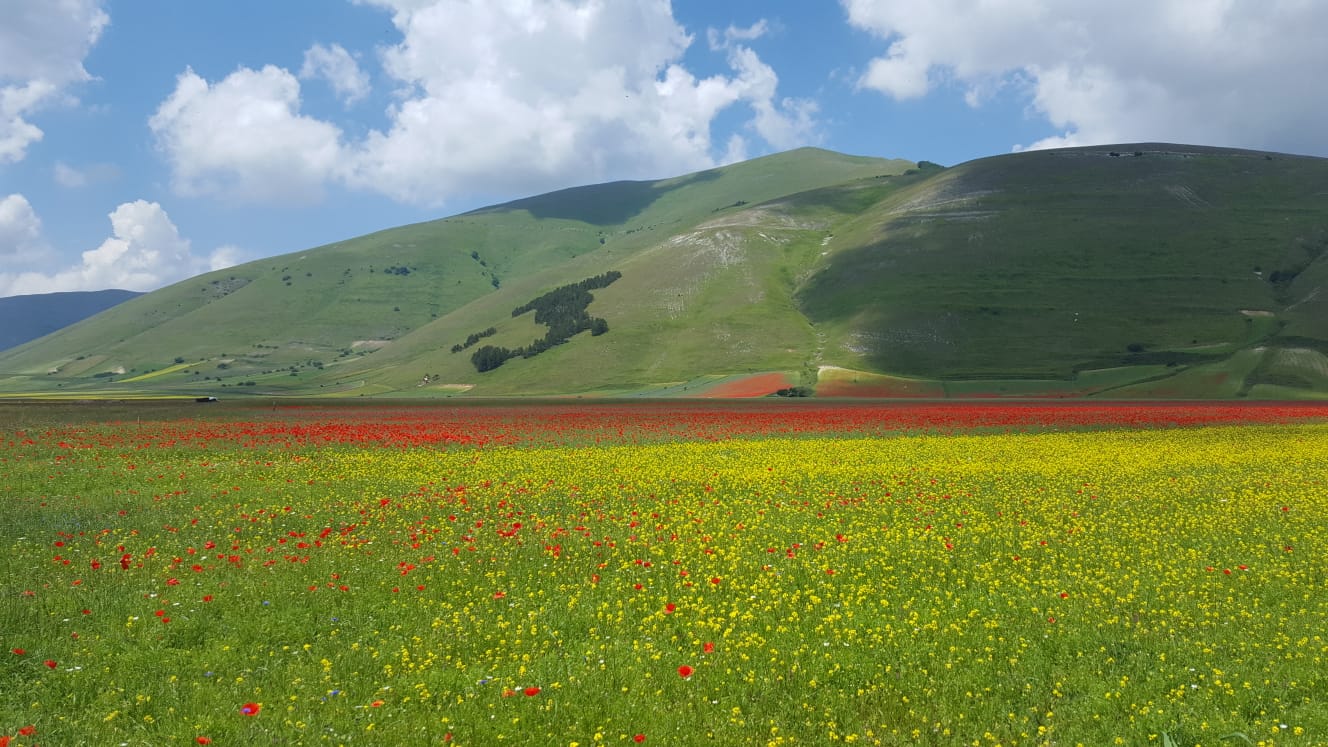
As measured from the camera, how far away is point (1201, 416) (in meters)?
52.7

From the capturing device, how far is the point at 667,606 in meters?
12.4

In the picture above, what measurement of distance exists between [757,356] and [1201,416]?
347 feet

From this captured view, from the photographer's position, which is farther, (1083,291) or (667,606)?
(1083,291)

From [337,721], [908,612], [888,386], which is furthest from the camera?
[888,386]

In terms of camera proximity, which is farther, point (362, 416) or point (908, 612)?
point (362, 416)

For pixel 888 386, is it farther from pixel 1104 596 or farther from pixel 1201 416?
pixel 1104 596

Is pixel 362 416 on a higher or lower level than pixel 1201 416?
higher

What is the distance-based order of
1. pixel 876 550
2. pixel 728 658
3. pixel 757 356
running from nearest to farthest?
pixel 728 658 → pixel 876 550 → pixel 757 356

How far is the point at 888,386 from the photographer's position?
112 metres

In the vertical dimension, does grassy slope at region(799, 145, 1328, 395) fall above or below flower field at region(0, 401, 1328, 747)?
above

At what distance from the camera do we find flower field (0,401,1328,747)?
956 centimetres

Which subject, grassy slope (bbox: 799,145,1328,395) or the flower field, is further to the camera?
grassy slope (bbox: 799,145,1328,395)

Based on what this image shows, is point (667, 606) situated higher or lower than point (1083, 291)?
lower

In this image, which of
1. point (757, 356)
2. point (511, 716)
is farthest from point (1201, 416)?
point (757, 356)
